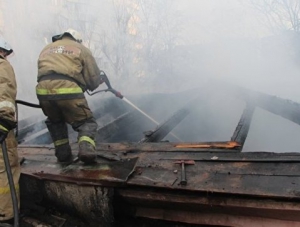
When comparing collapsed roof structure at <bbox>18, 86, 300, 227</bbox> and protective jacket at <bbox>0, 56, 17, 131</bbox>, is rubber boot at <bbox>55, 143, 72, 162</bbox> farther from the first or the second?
protective jacket at <bbox>0, 56, 17, 131</bbox>

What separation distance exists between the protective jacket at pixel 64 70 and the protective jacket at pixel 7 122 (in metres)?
0.26

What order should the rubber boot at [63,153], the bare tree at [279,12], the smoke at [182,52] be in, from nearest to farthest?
the rubber boot at [63,153], the smoke at [182,52], the bare tree at [279,12]

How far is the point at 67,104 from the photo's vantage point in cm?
253

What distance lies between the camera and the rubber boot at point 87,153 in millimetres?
2438

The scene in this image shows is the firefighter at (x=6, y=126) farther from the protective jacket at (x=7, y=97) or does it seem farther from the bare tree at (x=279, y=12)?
the bare tree at (x=279, y=12)

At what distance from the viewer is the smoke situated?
591 centimetres

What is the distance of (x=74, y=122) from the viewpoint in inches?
103

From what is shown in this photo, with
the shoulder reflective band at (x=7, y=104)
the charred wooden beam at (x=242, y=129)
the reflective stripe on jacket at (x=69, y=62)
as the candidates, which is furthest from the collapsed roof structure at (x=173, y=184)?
the reflective stripe on jacket at (x=69, y=62)

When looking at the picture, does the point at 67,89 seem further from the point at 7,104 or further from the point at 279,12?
the point at 279,12

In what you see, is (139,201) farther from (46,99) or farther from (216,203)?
(46,99)

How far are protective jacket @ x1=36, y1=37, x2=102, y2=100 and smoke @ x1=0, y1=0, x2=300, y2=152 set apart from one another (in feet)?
9.38

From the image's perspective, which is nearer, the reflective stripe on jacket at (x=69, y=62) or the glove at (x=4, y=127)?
the glove at (x=4, y=127)

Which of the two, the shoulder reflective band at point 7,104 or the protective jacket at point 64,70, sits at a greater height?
the protective jacket at point 64,70

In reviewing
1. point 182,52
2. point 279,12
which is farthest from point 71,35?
point 279,12
